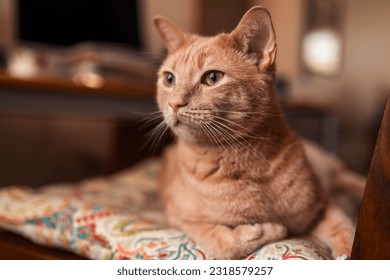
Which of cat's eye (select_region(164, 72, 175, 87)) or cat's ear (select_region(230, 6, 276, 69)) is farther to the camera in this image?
cat's eye (select_region(164, 72, 175, 87))

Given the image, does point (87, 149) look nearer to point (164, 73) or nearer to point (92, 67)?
point (92, 67)

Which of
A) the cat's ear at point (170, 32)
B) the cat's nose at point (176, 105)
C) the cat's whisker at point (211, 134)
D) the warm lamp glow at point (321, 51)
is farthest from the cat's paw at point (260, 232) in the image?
the warm lamp glow at point (321, 51)

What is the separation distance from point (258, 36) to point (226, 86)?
0.42ft

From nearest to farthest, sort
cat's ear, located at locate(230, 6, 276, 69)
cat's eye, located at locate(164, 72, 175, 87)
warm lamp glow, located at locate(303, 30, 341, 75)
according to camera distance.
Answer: cat's ear, located at locate(230, 6, 276, 69) → cat's eye, located at locate(164, 72, 175, 87) → warm lamp glow, located at locate(303, 30, 341, 75)

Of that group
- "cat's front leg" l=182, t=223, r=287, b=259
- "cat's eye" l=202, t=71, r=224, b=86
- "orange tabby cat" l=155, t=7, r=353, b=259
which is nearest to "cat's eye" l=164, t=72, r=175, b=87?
"orange tabby cat" l=155, t=7, r=353, b=259

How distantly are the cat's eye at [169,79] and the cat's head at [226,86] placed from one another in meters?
0.03

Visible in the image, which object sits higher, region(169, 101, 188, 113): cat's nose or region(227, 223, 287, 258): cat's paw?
region(169, 101, 188, 113): cat's nose

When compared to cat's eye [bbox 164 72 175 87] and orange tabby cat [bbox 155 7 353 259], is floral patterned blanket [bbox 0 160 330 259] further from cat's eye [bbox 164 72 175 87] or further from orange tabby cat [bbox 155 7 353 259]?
cat's eye [bbox 164 72 175 87]

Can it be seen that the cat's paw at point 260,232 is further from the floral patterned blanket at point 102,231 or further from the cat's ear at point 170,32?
the cat's ear at point 170,32

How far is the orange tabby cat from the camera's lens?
0.89m

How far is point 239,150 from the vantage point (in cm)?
95

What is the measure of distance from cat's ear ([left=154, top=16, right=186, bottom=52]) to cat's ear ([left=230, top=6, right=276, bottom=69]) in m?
0.19

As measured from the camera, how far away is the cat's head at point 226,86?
2.89 feet
